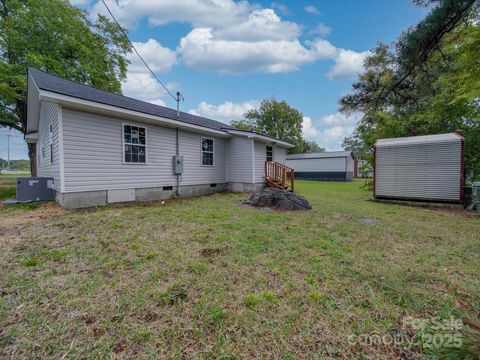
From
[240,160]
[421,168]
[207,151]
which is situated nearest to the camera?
[421,168]

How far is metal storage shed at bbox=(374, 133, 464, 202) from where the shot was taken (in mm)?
7441

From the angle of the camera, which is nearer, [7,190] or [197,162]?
[197,162]

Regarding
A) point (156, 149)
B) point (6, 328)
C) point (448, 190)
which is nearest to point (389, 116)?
point (448, 190)

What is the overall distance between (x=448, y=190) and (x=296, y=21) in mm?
9404

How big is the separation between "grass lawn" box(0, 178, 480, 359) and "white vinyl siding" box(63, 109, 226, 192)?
2.09 m

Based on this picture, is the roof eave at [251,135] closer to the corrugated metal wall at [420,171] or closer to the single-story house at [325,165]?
the corrugated metal wall at [420,171]

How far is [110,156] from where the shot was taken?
22.0 feet

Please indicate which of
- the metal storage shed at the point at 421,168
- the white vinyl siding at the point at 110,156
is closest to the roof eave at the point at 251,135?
the white vinyl siding at the point at 110,156

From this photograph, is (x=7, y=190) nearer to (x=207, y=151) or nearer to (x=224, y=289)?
(x=207, y=151)

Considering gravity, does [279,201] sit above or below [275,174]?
below

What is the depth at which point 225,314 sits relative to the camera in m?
1.87

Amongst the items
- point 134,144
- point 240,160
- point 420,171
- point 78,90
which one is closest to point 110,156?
point 134,144

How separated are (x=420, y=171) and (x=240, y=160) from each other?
7.19 metres

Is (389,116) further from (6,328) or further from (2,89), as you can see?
(2,89)
